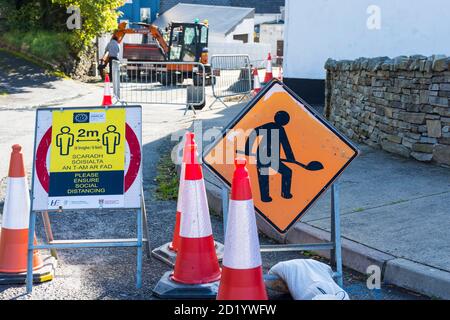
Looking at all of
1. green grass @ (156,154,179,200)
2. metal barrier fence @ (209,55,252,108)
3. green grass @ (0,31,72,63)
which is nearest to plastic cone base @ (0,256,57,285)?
green grass @ (156,154,179,200)

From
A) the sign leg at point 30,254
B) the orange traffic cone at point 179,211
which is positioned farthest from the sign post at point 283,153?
the sign leg at point 30,254

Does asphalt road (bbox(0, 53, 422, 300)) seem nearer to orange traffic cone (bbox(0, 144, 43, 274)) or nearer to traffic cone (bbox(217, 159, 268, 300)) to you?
orange traffic cone (bbox(0, 144, 43, 274))

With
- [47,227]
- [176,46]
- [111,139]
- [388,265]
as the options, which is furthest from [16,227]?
[176,46]

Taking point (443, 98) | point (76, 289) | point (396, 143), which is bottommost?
point (76, 289)

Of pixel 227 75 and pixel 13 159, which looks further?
pixel 227 75

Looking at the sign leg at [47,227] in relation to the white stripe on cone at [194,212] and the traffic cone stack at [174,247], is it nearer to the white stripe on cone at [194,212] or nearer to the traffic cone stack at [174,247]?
the traffic cone stack at [174,247]

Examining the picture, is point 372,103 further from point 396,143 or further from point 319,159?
point 319,159

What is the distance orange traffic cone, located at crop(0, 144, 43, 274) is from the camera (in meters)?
5.03

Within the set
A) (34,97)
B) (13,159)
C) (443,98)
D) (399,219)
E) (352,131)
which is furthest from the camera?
(34,97)

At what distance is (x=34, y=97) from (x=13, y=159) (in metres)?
15.2

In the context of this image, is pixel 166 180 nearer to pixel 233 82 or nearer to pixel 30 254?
pixel 30 254

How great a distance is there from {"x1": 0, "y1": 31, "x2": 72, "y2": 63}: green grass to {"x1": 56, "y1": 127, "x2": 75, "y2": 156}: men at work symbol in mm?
21707

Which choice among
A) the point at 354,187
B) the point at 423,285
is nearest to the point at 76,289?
the point at 423,285

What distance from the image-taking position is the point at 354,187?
7.46 m
